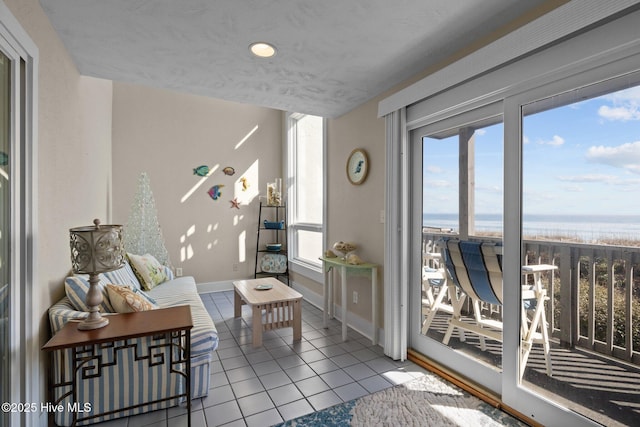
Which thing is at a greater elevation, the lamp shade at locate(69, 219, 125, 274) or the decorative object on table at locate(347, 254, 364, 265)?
the lamp shade at locate(69, 219, 125, 274)

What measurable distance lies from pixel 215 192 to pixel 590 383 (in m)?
4.71

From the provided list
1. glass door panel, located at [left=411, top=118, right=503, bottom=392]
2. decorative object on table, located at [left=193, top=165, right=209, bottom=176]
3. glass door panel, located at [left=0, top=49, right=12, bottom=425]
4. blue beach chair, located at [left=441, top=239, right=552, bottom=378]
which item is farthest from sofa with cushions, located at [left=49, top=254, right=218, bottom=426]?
decorative object on table, located at [left=193, top=165, right=209, bottom=176]

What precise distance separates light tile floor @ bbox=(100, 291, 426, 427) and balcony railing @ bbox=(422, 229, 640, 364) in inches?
45.6

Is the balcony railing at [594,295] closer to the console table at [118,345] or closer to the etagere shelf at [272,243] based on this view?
the console table at [118,345]

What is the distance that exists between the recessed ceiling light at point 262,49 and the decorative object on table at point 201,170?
9.85ft

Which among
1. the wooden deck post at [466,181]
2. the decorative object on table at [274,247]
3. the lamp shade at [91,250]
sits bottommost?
the decorative object on table at [274,247]

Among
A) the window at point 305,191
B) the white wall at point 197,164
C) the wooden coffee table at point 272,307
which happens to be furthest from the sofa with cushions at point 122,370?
the white wall at point 197,164

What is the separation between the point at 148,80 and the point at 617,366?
3.67 metres

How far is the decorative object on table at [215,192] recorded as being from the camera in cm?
495

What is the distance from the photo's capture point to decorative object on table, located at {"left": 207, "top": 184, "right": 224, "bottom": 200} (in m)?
4.95

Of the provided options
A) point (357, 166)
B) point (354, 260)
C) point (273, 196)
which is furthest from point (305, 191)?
point (354, 260)

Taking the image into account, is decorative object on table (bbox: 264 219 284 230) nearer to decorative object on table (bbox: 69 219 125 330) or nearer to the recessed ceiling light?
the recessed ceiling light

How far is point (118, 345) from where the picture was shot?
6.28 feet

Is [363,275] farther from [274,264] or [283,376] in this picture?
[274,264]
